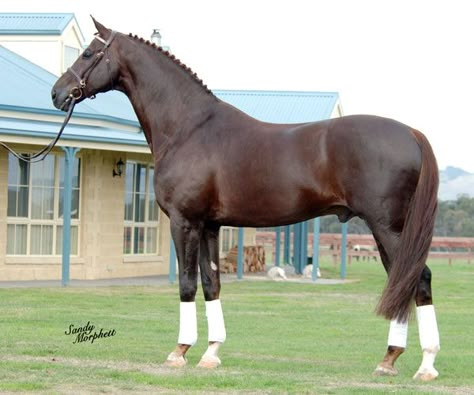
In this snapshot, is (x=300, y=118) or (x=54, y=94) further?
(x=300, y=118)

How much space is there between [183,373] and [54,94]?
8.76 feet

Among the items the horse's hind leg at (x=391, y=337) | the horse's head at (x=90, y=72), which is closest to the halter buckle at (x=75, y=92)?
the horse's head at (x=90, y=72)

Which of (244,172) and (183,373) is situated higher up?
(244,172)

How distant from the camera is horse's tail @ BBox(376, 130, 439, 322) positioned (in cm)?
802

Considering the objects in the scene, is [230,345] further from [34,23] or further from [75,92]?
[34,23]

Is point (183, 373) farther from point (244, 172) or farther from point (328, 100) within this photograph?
point (328, 100)

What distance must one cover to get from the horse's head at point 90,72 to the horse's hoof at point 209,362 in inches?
97.4

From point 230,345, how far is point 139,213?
13.1 metres

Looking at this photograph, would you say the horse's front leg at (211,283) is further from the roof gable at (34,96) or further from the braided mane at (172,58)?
the roof gable at (34,96)

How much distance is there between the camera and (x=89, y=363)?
8.72 m

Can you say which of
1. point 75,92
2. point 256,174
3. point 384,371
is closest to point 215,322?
point 256,174

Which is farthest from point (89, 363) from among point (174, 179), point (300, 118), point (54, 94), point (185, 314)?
point (300, 118)

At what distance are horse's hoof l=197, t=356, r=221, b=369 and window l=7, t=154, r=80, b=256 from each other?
1237cm
